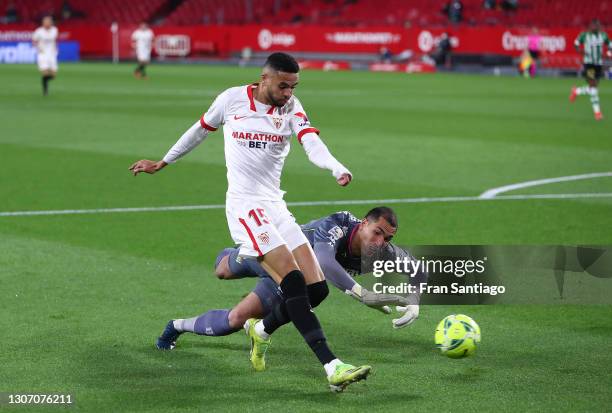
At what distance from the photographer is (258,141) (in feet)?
22.5

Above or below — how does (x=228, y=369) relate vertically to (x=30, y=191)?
above

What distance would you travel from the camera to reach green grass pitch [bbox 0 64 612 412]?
20.9 feet

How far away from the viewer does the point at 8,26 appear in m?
61.1

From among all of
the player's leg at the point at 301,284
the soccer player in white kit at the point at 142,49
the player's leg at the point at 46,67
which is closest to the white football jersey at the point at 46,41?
the player's leg at the point at 46,67

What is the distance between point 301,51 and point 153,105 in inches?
983

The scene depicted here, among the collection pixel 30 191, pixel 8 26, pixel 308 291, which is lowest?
pixel 8 26

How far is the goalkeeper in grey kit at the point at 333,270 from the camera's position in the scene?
6988 mm

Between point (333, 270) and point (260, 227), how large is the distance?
783 millimetres

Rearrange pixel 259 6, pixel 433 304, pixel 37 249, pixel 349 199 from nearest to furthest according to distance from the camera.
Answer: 1. pixel 433 304
2. pixel 37 249
3. pixel 349 199
4. pixel 259 6

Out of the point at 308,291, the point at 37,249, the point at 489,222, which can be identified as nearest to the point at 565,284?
the point at 308,291

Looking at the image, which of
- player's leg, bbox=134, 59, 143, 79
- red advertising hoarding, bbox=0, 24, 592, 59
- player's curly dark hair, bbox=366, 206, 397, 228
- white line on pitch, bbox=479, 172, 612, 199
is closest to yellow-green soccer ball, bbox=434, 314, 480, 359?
player's curly dark hair, bbox=366, 206, 397, 228

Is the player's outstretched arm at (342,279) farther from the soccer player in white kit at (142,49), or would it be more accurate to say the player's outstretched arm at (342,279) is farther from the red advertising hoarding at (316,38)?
the red advertising hoarding at (316,38)

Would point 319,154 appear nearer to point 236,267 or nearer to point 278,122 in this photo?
point 278,122

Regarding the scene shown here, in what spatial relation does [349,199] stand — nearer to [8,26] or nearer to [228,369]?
[228,369]
